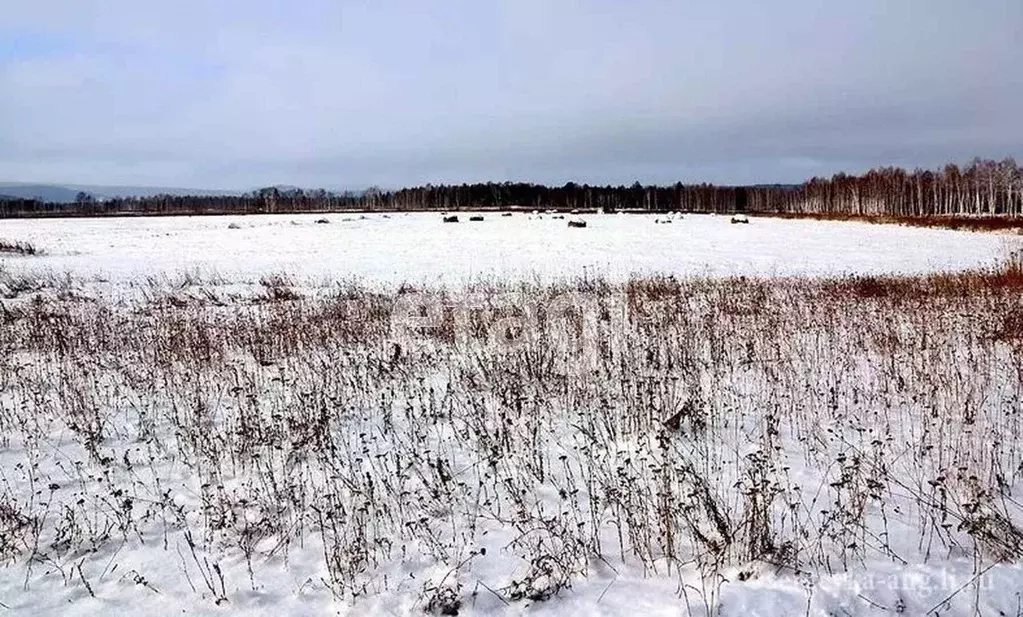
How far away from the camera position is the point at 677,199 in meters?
135

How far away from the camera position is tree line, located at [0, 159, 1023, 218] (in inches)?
3620

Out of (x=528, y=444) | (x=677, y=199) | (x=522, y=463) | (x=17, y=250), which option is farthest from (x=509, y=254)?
(x=677, y=199)

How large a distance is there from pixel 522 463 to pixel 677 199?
136528mm

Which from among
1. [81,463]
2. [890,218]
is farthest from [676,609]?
[890,218]

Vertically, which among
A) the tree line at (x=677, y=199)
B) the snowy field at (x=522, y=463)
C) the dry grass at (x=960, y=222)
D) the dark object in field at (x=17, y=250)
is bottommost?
the snowy field at (x=522, y=463)

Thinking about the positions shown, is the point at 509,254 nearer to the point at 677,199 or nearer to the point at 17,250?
the point at 17,250

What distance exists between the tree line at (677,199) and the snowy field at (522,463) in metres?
97.9

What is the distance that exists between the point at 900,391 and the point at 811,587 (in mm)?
4262

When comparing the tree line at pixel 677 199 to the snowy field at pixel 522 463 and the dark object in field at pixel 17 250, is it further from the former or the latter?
the snowy field at pixel 522 463

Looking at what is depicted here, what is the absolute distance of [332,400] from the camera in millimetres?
6895

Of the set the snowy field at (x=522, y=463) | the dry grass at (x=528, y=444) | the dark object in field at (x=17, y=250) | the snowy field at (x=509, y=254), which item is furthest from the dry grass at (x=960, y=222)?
the dark object in field at (x=17, y=250)

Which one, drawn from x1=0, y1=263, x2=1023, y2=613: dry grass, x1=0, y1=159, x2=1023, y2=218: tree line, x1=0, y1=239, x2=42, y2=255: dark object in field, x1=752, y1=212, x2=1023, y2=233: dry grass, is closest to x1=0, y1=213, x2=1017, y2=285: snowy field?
x1=0, y1=239, x2=42, y2=255: dark object in field

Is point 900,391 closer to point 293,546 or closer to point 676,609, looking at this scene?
point 676,609

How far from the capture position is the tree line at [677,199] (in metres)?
91.9
